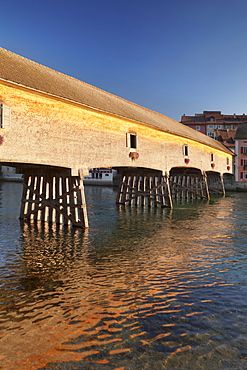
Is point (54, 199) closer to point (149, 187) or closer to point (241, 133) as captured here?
point (149, 187)

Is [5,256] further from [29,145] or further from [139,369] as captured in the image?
[139,369]

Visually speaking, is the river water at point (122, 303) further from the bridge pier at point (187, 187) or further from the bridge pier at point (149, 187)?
the bridge pier at point (187, 187)

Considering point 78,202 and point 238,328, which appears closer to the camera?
point 238,328

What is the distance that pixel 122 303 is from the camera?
244 inches

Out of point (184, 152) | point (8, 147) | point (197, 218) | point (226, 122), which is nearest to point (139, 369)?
point (8, 147)

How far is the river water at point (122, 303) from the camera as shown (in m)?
4.44

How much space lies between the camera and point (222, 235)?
1348 centimetres

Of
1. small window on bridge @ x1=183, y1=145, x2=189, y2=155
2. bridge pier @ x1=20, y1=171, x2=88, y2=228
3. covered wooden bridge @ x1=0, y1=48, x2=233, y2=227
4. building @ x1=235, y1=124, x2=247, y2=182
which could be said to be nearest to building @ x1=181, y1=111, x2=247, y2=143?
building @ x1=235, y1=124, x2=247, y2=182

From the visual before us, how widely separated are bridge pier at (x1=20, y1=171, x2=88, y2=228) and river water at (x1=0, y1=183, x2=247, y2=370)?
1.85 meters

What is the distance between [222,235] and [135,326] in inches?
362

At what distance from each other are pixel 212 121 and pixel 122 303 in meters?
63.7

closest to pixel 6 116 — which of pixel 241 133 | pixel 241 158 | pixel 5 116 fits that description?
pixel 5 116

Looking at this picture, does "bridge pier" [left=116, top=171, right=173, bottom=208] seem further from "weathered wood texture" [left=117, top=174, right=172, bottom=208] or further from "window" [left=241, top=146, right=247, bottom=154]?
"window" [left=241, top=146, right=247, bottom=154]

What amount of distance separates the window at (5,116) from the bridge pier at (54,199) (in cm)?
390
